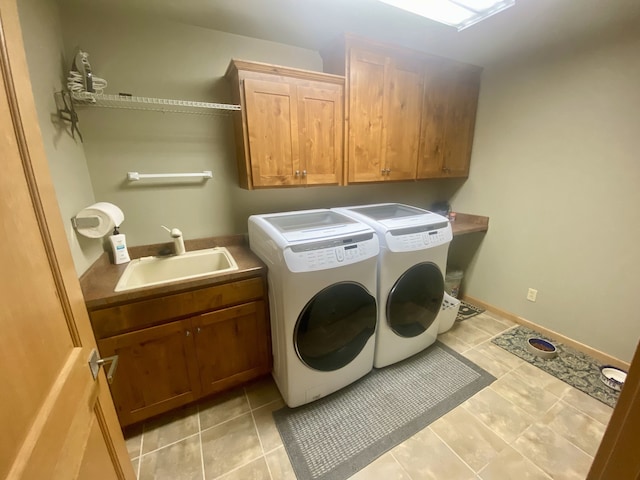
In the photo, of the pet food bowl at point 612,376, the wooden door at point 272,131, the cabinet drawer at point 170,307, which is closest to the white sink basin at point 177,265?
the cabinet drawer at point 170,307

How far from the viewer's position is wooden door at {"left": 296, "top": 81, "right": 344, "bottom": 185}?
1787 mm

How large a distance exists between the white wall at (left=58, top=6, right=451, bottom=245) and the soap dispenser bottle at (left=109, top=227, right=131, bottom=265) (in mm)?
122

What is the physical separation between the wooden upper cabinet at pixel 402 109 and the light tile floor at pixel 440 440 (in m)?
1.69

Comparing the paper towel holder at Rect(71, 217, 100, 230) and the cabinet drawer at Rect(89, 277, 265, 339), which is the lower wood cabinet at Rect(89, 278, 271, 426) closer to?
the cabinet drawer at Rect(89, 277, 265, 339)

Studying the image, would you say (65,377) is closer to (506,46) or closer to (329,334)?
(329,334)

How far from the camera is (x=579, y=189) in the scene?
77.4 inches

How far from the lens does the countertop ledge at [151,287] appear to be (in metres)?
1.27

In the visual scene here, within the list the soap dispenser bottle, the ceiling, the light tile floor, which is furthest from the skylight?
the light tile floor

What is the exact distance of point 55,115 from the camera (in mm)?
1314

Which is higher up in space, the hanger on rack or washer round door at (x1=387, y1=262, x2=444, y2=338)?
the hanger on rack

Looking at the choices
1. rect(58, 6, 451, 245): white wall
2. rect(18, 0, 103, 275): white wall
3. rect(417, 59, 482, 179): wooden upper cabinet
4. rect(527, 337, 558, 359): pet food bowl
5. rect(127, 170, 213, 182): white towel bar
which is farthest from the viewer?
rect(417, 59, 482, 179): wooden upper cabinet

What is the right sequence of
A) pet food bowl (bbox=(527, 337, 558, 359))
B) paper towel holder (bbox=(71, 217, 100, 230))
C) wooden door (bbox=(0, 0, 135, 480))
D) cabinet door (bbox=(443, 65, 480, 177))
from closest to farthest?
wooden door (bbox=(0, 0, 135, 480)), paper towel holder (bbox=(71, 217, 100, 230)), pet food bowl (bbox=(527, 337, 558, 359)), cabinet door (bbox=(443, 65, 480, 177))

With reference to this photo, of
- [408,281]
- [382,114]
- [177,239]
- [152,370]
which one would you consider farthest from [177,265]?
[382,114]

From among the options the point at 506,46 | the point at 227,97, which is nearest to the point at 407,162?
the point at 506,46
